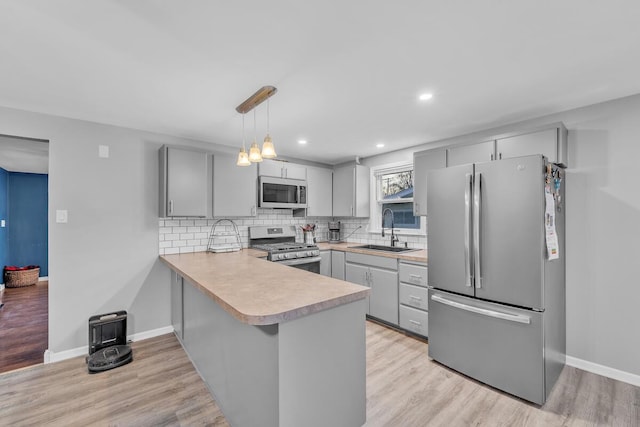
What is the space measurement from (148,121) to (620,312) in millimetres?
4474

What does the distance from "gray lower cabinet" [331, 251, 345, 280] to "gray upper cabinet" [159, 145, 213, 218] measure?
1.74m

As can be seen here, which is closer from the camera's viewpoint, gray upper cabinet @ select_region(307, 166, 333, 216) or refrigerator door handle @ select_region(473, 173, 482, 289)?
refrigerator door handle @ select_region(473, 173, 482, 289)

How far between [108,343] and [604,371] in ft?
14.5

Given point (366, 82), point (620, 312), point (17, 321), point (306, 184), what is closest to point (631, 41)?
point (366, 82)

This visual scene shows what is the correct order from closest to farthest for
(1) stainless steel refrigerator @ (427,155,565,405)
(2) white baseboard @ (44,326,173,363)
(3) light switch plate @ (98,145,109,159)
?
1. (1) stainless steel refrigerator @ (427,155,565,405)
2. (2) white baseboard @ (44,326,173,363)
3. (3) light switch plate @ (98,145,109,159)

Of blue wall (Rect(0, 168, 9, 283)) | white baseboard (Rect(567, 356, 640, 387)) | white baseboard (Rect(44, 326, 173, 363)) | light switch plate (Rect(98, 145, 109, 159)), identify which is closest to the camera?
white baseboard (Rect(567, 356, 640, 387))

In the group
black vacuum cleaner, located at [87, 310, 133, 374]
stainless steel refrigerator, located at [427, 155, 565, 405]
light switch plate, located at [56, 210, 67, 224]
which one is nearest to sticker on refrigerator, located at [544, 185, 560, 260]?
stainless steel refrigerator, located at [427, 155, 565, 405]

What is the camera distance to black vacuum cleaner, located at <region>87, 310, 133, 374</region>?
2452 mm

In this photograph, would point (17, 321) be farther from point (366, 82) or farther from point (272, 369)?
point (366, 82)

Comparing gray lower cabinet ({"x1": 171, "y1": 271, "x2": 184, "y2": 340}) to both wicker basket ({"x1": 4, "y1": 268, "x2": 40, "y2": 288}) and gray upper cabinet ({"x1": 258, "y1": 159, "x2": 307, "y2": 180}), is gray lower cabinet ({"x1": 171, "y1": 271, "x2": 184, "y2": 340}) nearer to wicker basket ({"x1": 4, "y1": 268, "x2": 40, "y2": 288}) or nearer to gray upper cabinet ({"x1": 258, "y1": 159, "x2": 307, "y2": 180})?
gray upper cabinet ({"x1": 258, "y1": 159, "x2": 307, "y2": 180})

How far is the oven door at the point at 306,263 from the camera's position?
11.1ft

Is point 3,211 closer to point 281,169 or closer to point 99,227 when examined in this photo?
point 99,227

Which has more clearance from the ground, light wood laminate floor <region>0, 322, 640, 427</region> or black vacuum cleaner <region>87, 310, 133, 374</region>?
black vacuum cleaner <region>87, 310, 133, 374</region>

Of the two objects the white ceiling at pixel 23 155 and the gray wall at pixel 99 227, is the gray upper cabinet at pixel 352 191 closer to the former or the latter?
the gray wall at pixel 99 227
